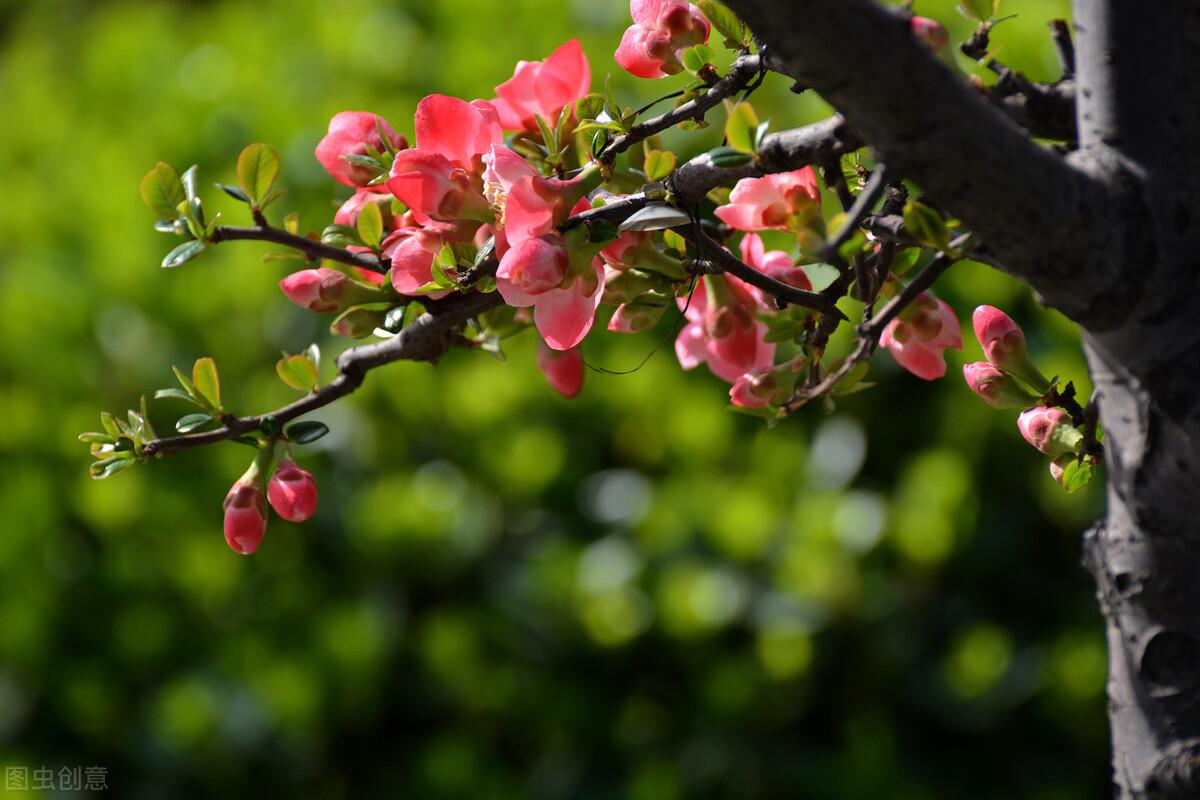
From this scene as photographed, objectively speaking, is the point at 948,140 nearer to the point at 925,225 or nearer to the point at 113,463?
the point at 925,225

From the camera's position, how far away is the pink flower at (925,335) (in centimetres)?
70

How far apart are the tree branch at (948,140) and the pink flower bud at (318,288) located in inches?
12.9

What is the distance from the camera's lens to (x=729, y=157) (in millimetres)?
577

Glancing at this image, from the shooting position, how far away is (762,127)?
A: 1.90 feet

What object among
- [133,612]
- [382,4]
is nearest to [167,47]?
[382,4]

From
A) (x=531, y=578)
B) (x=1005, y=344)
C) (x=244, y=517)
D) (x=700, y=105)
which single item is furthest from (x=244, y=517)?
(x=531, y=578)

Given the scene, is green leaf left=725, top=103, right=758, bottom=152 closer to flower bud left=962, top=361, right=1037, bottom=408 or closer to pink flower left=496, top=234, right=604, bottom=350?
pink flower left=496, top=234, right=604, bottom=350

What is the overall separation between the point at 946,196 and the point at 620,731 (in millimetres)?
1532

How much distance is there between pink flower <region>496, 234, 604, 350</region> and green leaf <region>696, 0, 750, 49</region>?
166mm

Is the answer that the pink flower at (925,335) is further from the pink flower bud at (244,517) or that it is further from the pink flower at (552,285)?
the pink flower bud at (244,517)

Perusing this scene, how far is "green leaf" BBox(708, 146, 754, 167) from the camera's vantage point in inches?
22.7

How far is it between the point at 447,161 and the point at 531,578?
135 cm

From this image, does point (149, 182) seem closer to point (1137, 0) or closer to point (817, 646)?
point (1137, 0)

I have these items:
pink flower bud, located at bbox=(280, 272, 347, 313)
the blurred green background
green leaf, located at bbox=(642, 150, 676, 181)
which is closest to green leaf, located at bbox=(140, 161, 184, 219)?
pink flower bud, located at bbox=(280, 272, 347, 313)
